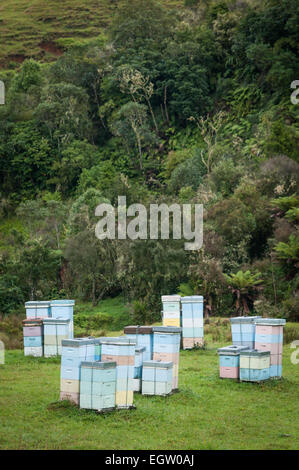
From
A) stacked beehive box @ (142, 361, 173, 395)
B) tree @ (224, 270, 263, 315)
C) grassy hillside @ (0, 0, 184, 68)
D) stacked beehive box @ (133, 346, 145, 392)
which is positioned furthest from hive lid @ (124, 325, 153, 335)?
grassy hillside @ (0, 0, 184, 68)

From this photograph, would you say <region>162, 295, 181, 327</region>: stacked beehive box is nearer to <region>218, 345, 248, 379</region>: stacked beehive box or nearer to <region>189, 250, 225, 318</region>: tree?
<region>218, 345, 248, 379</region>: stacked beehive box

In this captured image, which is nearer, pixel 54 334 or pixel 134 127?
pixel 54 334

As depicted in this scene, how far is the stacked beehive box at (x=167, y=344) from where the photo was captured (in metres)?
12.5

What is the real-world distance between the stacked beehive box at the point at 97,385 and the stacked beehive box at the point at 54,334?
21.4ft

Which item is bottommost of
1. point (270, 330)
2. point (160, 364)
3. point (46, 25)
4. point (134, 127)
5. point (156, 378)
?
point (156, 378)

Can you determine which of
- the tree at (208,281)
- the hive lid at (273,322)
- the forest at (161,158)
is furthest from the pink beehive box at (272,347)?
the tree at (208,281)

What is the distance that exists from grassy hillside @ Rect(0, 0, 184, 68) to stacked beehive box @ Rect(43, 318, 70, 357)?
225 feet

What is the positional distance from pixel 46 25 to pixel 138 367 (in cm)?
8525

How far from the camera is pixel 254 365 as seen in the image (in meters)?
13.0

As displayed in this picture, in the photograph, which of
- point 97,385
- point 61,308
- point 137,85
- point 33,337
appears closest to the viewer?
point 97,385

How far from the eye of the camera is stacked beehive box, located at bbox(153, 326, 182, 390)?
491 inches

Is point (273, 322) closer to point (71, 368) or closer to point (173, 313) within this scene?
point (71, 368)

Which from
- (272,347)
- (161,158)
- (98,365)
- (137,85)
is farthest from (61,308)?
(137,85)

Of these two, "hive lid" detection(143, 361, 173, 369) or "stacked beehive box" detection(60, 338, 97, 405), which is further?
"hive lid" detection(143, 361, 173, 369)
